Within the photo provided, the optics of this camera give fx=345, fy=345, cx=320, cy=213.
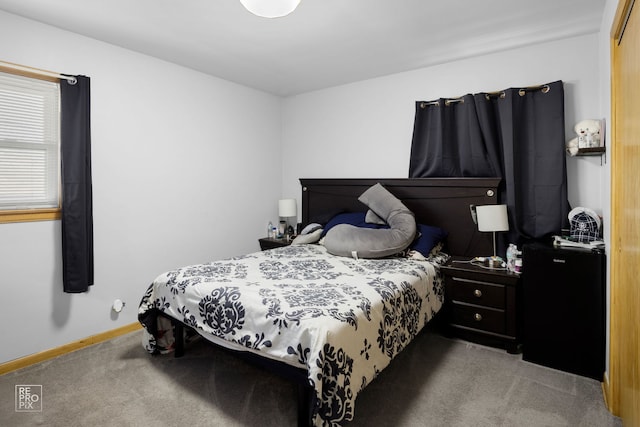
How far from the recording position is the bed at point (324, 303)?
1.64 m

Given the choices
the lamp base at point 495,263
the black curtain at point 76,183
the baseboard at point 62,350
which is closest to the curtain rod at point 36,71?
the black curtain at point 76,183

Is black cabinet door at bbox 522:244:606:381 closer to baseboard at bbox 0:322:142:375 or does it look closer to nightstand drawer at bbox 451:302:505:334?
nightstand drawer at bbox 451:302:505:334

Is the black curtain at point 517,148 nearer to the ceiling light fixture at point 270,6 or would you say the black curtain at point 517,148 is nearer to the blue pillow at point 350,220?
the blue pillow at point 350,220

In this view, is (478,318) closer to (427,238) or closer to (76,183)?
(427,238)

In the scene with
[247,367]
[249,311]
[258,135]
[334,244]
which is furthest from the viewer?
[258,135]

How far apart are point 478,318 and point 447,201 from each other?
111 cm

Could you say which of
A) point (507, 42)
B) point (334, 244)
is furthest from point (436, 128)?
point (334, 244)

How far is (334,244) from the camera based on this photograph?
10.2ft

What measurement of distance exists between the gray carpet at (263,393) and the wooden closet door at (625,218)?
382mm

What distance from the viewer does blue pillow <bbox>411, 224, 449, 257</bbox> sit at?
3057 mm

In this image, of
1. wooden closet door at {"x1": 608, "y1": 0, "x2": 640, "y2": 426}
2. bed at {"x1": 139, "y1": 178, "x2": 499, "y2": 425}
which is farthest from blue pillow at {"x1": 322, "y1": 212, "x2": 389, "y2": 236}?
wooden closet door at {"x1": 608, "y1": 0, "x2": 640, "y2": 426}

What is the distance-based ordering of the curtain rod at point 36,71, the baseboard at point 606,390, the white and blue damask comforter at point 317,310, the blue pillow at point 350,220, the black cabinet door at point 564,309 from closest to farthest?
the white and blue damask comforter at point 317,310 → the baseboard at point 606,390 → the black cabinet door at point 564,309 → the curtain rod at point 36,71 → the blue pillow at point 350,220

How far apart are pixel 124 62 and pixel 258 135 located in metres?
1.67

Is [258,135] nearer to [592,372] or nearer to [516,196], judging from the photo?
[516,196]
